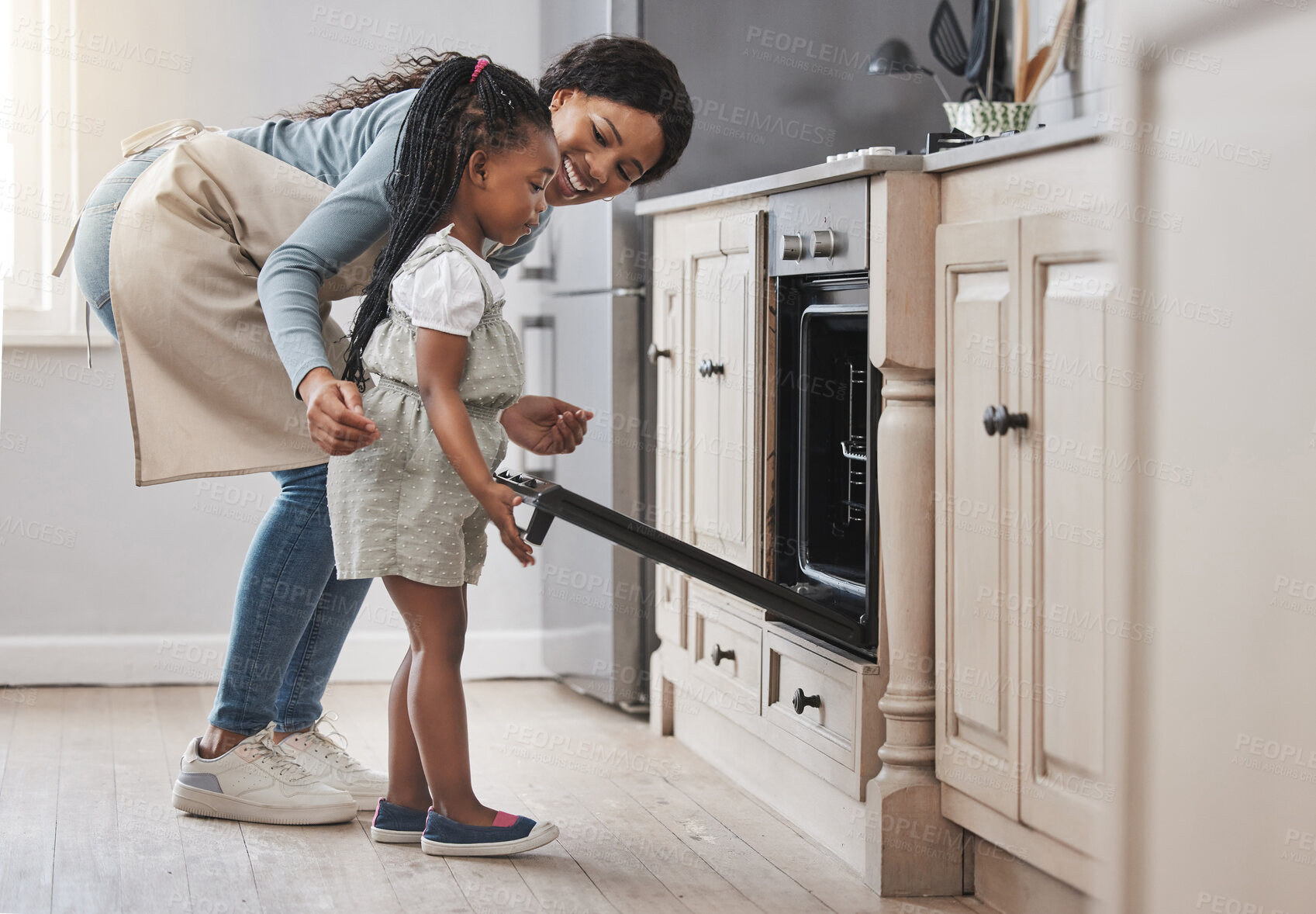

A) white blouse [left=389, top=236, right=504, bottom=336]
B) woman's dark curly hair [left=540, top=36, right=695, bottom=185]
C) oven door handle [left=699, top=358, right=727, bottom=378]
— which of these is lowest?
oven door handle [left=699, top=358, right=727, bottom=378]

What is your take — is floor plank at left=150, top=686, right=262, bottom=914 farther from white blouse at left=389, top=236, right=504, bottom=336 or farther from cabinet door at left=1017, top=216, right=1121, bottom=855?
cabinet door at left=1017, top=216, right=1121, bottom=855

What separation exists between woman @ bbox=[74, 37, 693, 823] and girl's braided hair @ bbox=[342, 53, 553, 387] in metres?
0.04

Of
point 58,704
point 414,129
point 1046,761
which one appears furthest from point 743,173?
point 58,704

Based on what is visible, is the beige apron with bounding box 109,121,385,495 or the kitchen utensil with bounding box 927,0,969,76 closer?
the beige apron with bounding box 109,121,385,495

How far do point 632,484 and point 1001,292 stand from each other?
1.13m

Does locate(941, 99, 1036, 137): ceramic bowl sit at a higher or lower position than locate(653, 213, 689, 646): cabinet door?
higher

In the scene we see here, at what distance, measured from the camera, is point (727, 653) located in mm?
1877

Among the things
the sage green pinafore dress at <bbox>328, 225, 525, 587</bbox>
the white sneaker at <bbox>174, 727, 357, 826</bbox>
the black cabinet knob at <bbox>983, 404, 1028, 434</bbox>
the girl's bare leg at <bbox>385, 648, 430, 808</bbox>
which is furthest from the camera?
the white sneaker at <bbox>174, 727, 357, 826</bbox>

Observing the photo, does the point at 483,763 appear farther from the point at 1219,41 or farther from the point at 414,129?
the point at 1219,41

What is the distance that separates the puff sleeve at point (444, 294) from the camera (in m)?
1.39

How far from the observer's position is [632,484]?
232 centimetres

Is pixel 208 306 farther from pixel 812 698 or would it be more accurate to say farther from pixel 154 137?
pixel 812 698

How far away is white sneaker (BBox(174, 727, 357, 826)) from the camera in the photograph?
5.43 ft

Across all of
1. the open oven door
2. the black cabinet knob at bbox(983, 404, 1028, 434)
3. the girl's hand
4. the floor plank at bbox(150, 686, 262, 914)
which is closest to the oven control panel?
the black cabinet knob at bbox(983, 404, 1028, 434)
